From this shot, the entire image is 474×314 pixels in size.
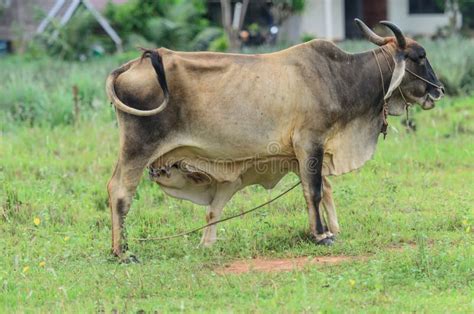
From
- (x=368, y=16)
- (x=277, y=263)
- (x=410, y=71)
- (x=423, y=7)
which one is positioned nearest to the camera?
(x=277, y=263)

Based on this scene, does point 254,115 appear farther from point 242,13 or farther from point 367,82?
point 242,13

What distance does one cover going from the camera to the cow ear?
8234 mm

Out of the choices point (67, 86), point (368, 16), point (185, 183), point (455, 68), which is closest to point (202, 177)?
point (185, 183)

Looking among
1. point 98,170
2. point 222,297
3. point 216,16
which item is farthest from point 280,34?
point 222,297

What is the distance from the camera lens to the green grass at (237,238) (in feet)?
21.1

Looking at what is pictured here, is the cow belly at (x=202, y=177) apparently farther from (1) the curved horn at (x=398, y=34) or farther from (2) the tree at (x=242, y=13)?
(2) the tree at (x=242, y=13)

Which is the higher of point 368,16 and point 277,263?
point 277,263

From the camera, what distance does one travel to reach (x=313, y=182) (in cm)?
800

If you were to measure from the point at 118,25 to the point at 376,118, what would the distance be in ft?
61.7

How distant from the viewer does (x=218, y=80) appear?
25.9 feet

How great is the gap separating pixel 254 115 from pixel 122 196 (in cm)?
119

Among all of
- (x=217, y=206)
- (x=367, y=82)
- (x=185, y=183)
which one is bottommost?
(x=217, y=206)

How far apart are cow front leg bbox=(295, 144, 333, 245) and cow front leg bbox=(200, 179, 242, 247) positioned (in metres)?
0.62

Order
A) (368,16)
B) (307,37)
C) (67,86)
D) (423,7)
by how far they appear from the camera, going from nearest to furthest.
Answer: (67,86), (307,37), (423,7), (368,16)
